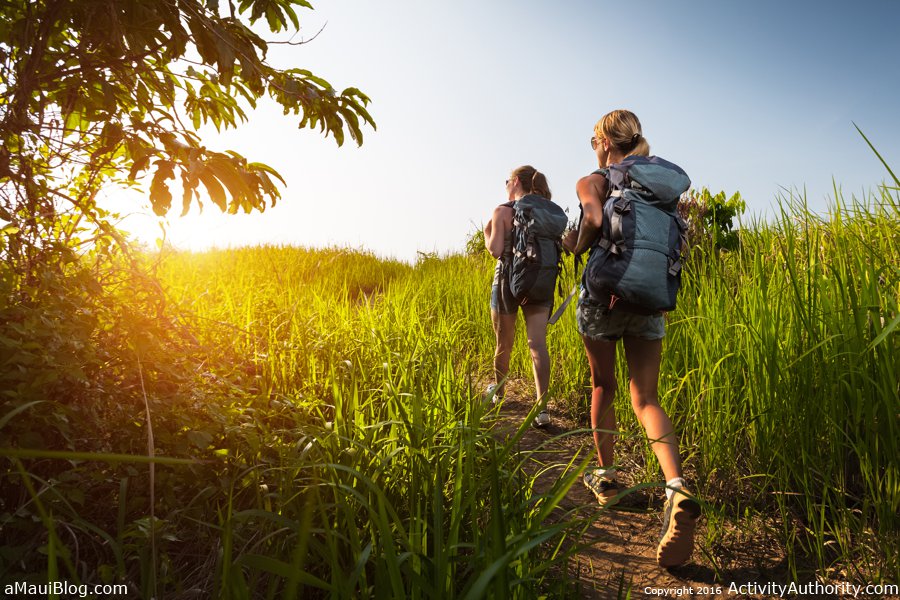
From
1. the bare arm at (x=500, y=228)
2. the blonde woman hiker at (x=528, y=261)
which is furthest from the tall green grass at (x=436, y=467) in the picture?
the bare arm at (x=500, y=228)

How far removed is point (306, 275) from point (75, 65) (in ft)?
21.3

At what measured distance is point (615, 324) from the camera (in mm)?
2510

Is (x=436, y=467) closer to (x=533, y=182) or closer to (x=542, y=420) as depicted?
(x=542, y=420)

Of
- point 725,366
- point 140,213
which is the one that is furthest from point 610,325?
point 140,213

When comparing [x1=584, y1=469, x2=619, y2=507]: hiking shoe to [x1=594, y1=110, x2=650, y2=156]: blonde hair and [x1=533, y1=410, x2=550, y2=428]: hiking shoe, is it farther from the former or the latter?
[x1=594, y1=110, x2=650, y2=156]: blonde hair

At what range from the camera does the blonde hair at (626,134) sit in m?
2.63

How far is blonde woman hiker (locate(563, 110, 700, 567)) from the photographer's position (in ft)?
7.55

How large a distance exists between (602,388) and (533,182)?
7.14ft

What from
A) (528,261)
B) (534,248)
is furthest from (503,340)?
(534,248)

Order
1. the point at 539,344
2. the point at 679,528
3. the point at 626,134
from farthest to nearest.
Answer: the point at 539,344, the point at 626,134, the point at 679,528

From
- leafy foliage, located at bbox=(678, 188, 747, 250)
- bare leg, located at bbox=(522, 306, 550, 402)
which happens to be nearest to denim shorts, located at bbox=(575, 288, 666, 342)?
bare leg, located at bbox=(522, 306, 550, 402)

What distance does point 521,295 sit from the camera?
4195mm

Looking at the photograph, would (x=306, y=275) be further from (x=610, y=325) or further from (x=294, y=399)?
(x=610, y=325)

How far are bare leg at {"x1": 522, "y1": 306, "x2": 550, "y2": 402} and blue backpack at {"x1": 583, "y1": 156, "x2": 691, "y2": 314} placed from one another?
159cm
